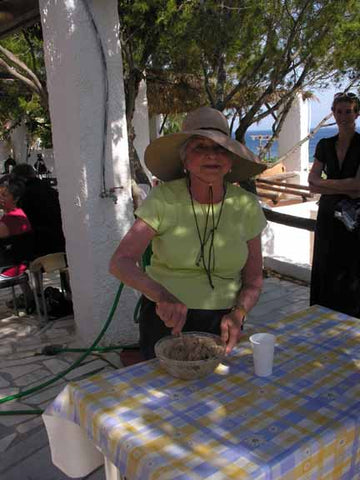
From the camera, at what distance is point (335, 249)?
3.37 meters

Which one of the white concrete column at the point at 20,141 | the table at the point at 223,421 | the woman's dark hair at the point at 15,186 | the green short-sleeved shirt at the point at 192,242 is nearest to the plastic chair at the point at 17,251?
the woman's dark hair at the point at 15,186

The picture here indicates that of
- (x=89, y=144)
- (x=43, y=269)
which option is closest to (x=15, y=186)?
(x=43, y=269)

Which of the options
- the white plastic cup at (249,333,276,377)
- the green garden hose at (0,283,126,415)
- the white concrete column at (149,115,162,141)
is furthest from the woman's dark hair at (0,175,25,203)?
the white concrete column at (149,115,162,141)

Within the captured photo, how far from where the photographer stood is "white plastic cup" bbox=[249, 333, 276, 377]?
4.70ft

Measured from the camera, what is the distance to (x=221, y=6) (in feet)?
13.4

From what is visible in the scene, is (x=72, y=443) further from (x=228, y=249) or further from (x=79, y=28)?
(x=79, y=28)

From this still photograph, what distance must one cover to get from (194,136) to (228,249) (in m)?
0.49

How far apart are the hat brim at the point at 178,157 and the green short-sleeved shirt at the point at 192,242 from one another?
16 centimetres

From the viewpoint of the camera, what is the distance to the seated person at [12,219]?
4.09 m

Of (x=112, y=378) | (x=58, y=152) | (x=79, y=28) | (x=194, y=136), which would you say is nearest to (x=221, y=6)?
(x=79, y=28)

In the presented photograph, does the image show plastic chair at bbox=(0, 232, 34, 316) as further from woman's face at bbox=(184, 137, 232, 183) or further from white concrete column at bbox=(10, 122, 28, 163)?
white concrete column at bbox=(10, 122, 28, 163)

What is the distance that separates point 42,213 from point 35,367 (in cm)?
151

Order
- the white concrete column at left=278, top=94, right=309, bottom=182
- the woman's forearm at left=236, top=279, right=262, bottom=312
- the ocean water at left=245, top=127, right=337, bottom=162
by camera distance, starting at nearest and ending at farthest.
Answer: the woman's forearm at left=236, top=279, right=262, bottom=312 < the white concrete column at left=278, top=94, right=309, bottom=182 < the ocean water at left=245, top=127, right=337, bottom=162

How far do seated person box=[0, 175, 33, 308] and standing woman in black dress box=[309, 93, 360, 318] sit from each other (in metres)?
2.45
